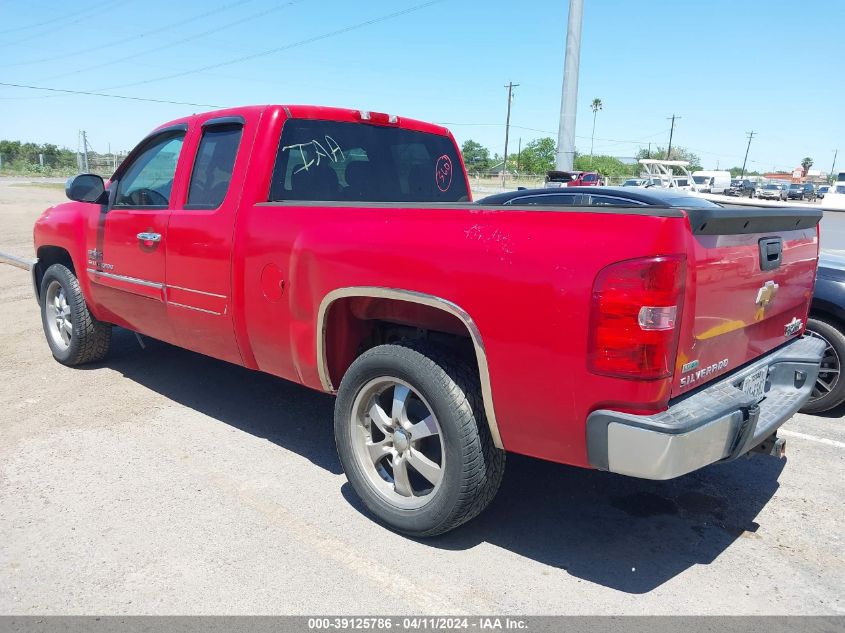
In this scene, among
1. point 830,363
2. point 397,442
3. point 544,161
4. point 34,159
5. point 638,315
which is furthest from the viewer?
point 544,161

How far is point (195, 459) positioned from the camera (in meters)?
3.92

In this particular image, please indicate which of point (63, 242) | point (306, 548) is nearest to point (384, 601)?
point (306, 548)

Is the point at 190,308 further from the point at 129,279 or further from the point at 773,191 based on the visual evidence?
the point at 773,191

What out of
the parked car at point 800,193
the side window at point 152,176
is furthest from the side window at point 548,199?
the parked car at point 800,193

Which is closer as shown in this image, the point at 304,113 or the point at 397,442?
the point at 397,442

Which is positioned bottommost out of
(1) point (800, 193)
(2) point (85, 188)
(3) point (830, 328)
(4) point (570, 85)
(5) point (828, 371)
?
(1) point (800, 193)

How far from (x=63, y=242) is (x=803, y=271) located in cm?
522

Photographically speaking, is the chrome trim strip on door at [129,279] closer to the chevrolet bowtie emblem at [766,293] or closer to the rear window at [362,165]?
the rear window at [362,165]

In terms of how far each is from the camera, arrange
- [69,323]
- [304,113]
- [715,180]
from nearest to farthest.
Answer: [304,113] → [69,323] → [715,180]

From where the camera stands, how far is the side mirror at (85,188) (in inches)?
185

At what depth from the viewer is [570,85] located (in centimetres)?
1194

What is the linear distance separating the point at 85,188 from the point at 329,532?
3.15 m

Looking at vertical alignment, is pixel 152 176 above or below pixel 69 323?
above

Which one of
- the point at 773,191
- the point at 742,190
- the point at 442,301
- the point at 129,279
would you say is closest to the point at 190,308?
the point at 129,279
